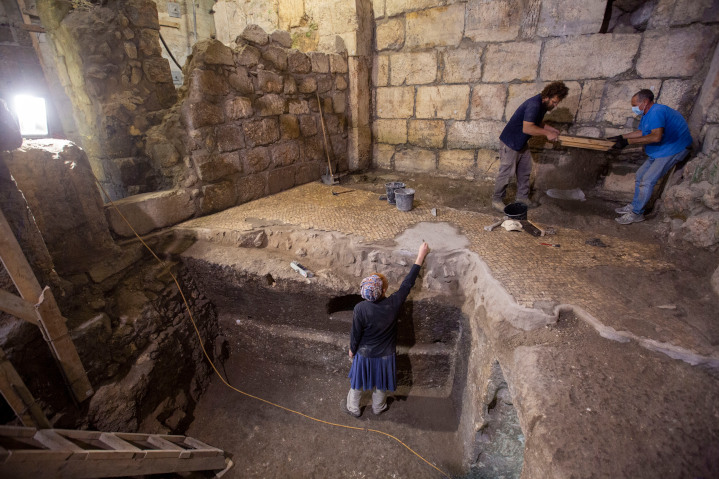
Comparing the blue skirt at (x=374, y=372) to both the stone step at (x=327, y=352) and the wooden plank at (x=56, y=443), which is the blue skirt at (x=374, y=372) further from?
the wooden plank at (x=56, y=443)

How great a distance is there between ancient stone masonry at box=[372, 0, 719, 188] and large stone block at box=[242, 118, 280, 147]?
7.49 ft

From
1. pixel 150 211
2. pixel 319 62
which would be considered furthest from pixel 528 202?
pixel 150 211

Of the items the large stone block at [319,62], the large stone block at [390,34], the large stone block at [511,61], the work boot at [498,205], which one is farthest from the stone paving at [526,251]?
the large stone block at [390,34]

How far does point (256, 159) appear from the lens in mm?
4809

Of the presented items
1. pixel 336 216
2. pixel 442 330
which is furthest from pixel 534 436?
pixel 336 216

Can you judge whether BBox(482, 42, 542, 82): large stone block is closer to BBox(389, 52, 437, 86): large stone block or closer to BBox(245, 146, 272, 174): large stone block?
BBox(389, 52, 437, 86): large stone block

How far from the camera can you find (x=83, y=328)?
109 inches

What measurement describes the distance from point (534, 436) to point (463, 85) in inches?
203

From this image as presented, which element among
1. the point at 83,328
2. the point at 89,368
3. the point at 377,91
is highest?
the point at 377,91

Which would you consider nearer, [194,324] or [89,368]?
[89,368]

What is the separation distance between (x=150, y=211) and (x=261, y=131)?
6.24ft

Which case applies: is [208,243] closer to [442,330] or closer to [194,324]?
[194,324]

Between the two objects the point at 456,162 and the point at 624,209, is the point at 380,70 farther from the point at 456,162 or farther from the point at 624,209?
the point at 624,209

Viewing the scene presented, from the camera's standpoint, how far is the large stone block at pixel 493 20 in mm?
4707
